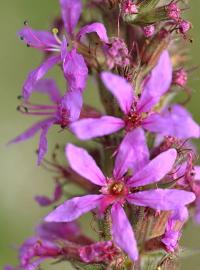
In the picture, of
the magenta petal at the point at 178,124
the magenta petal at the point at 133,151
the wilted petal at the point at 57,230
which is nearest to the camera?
the magenta petal at the point at 178,124

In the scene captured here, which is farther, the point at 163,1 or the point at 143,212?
the point at 163,1

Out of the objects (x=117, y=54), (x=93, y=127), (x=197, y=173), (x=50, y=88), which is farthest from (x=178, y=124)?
(x=50, y=88)

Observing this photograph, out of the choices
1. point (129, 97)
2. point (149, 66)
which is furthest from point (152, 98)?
point (149, 66)

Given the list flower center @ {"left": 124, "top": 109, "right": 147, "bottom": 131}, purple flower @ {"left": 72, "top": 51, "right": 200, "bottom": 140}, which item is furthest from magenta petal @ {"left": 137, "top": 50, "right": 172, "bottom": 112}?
flower center @ {"left": 124, "top": 109, "right": 147, "bottom": 131}

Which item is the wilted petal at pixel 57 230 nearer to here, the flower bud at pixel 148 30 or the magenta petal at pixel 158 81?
the magenta petal at pixel 158 81

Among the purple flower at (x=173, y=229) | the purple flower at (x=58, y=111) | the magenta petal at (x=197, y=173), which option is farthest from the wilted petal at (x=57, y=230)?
the magenta petal at (x=197, y=173)

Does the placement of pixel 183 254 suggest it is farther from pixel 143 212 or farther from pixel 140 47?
pixel 140 47
